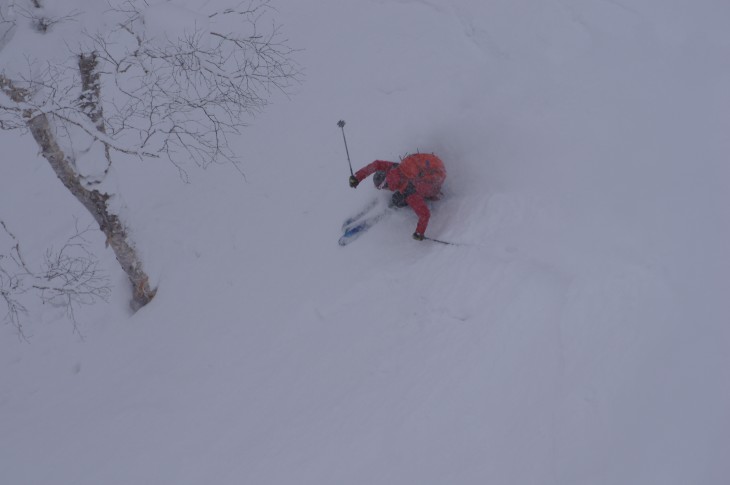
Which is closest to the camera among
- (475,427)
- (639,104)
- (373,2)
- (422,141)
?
(475,427)

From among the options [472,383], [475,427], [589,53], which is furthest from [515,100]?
[475,427]

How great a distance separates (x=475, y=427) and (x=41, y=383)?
6.27 meters

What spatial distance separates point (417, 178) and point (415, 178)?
27mm

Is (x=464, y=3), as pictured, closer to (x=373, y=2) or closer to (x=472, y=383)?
(x=373, y=2)

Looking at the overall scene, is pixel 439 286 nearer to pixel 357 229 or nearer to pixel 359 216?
pixel 357 229

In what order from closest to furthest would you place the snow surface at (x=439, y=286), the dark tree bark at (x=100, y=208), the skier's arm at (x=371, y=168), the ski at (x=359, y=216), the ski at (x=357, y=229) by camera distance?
the snow surface at (x=439, y=286) → the dark tree bark at (x=100, y=208) → the skier's arm at (x=371, y=168) → the ski at (x=357, y=229) → the ski at (x=359, y=216)

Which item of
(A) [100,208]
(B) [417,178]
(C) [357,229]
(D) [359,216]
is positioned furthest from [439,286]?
(A) [100,208]

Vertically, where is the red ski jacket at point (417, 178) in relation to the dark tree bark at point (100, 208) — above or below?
below

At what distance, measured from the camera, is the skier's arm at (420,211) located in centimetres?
665

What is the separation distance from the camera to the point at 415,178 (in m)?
6.70

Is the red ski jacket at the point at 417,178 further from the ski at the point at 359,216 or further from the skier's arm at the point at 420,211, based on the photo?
the ski at the point at 359,216

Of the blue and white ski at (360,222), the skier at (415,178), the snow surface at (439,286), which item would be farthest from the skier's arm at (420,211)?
the blue and white ski at (360,222)

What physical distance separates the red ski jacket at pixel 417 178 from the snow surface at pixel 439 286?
1.99ft

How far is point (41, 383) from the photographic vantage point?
744cm
